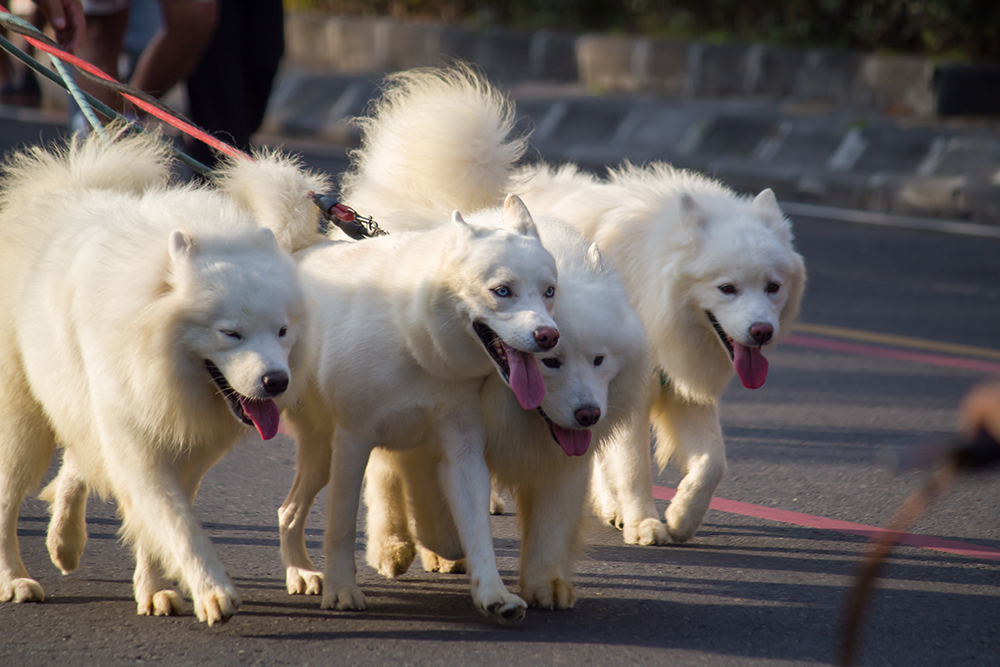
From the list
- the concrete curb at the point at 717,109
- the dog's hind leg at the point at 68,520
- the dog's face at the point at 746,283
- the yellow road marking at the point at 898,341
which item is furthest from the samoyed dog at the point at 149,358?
the concrete curb at the point at 717,109

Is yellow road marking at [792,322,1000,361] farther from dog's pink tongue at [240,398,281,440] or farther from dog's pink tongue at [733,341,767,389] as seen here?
dog's pink tongue at [240,398,281,440]

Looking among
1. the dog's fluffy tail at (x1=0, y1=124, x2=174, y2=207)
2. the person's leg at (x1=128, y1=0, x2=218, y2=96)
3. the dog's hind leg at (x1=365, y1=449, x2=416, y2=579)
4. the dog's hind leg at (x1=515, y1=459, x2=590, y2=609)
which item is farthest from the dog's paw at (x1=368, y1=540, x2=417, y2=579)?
the person's leg at (x1=128, y1=0, x2=218, y2=96)

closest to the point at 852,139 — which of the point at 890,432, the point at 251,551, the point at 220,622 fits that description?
the point at 890,432

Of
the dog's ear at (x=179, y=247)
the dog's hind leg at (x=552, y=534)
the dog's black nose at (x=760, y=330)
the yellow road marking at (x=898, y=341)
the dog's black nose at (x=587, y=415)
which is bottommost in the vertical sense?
the yellow road marking at (x=898, y=341)

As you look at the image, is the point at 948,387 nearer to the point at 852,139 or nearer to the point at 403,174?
the point at 403,174

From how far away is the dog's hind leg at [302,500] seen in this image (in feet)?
11.3

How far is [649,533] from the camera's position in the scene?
395cm

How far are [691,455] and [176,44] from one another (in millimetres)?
3145

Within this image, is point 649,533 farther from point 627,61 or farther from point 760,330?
point 627,61

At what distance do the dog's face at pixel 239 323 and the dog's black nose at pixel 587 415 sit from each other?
0.78 m

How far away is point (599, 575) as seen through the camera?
145 inches

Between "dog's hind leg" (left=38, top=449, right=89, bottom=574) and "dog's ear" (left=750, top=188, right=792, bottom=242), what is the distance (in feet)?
7.64

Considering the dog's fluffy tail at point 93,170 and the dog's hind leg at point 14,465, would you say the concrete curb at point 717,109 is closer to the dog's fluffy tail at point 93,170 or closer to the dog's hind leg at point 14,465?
the dog's fluffy tail at point 93,170

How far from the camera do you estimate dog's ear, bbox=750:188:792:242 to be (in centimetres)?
395
